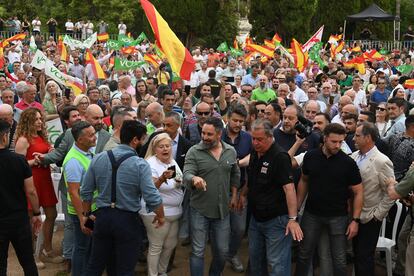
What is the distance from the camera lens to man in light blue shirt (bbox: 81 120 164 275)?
18.0 ft

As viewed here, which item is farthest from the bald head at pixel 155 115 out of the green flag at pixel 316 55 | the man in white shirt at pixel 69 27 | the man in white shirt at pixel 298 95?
the man in white shirt at pixel 69 27

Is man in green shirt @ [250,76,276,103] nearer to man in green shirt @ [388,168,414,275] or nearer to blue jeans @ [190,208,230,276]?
blue jeans @ [190,208,230,276]

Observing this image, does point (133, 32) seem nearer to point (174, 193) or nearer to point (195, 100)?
point (195, 100)

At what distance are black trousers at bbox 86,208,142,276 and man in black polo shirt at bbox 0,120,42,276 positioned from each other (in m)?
0.70

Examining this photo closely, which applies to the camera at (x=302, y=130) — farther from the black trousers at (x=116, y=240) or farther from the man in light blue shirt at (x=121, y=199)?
the black trousers at (x=116, y=240)

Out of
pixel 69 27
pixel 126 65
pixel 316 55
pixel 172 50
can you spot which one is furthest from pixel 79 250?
pixel 69 27

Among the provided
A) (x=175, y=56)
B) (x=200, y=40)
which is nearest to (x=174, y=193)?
(x=175, y=56)

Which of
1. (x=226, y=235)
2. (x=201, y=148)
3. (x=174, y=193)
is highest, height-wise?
(x=201, y=148)

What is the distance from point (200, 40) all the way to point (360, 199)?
99.8 feet

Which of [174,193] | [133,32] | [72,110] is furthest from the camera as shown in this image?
[133,32]

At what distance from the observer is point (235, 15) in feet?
121

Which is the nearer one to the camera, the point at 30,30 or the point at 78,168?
the point at 78,168

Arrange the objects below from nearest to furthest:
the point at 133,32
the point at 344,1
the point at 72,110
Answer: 1. the point at 72,110
2. the point at 133,32
3. the point at 344,1

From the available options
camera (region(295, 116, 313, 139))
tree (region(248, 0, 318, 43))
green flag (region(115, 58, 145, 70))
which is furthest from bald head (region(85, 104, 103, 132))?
tree (region(248, 0, 318, 43))
